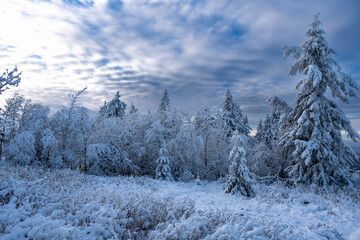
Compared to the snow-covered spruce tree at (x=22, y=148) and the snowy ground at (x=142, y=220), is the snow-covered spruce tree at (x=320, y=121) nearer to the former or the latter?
the snowy ground at (x=142, y=220)

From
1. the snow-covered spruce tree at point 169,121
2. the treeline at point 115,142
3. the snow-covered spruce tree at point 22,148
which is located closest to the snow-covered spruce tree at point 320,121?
the treeline at point 115,142

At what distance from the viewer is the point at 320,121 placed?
43.2 ft

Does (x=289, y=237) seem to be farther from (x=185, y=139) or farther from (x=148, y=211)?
(x=185, y=139)

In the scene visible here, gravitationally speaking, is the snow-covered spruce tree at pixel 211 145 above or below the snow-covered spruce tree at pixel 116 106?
below

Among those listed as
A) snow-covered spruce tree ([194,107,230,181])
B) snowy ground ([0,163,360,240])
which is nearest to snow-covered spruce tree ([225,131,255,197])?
snowy ground ([0,163,360,240])

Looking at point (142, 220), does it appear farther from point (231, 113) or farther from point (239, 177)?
point (231, 113)

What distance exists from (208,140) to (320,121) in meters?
11.1

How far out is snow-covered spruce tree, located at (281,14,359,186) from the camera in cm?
1267

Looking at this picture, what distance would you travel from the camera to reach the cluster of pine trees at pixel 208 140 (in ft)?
42.4

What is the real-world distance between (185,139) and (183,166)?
280 cm

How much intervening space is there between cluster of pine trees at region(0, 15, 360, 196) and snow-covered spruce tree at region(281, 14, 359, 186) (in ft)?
0.18

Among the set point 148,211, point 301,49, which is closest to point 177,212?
point 148,211

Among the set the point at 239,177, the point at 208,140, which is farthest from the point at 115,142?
the point at 239,177

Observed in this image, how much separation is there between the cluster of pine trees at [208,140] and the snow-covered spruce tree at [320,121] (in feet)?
→ 0.18
